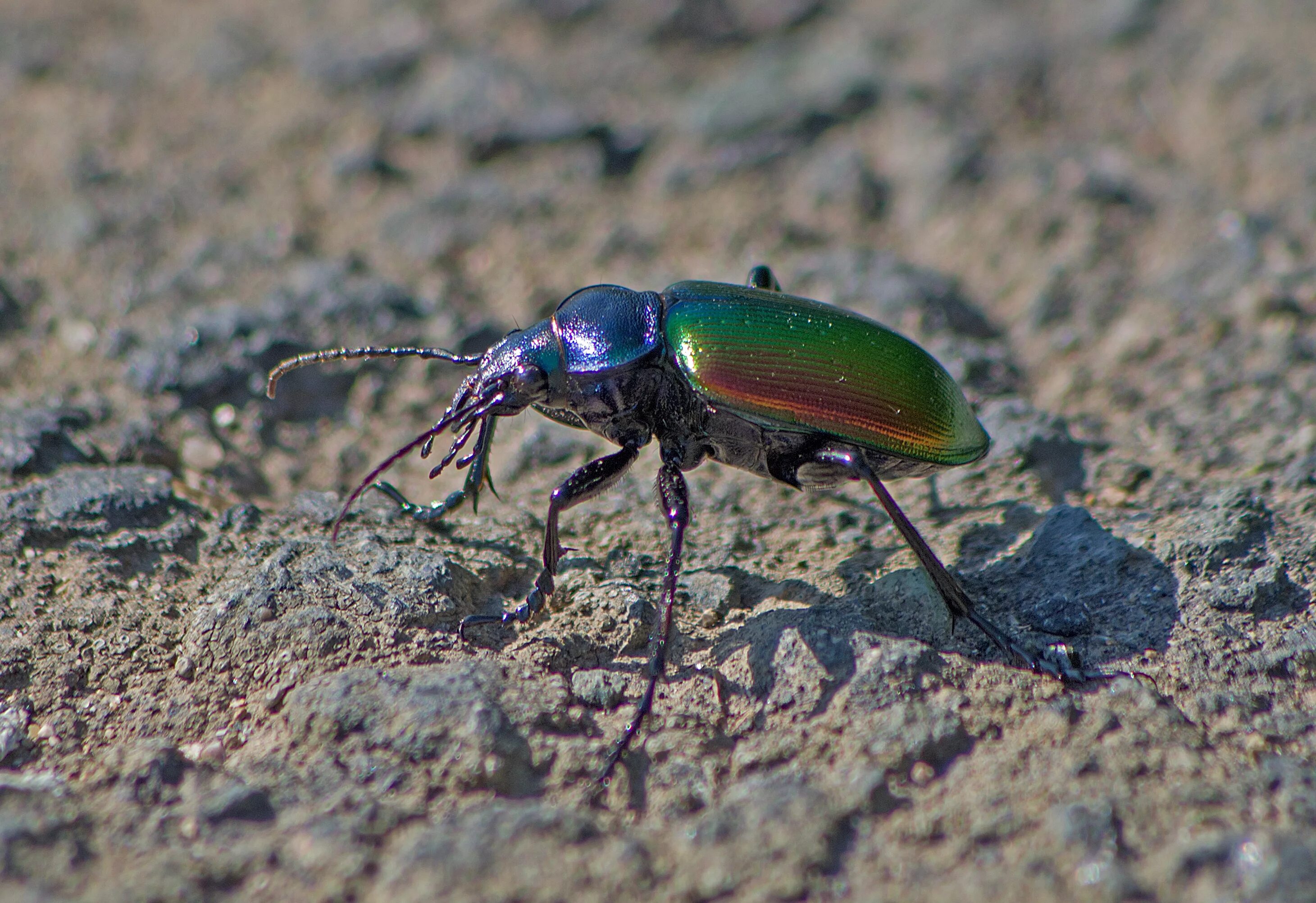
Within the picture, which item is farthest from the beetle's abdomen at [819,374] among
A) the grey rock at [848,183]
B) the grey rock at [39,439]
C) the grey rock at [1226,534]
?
the grey rock at [39,439]

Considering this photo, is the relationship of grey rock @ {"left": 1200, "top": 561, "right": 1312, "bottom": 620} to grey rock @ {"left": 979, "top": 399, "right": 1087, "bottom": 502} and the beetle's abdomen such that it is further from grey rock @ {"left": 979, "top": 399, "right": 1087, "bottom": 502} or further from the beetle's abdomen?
the beetle's abdomen

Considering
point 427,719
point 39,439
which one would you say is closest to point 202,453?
point 39,439

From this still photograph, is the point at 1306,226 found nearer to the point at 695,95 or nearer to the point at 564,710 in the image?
the point at 695,95

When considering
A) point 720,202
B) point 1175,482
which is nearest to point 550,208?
point 720,202

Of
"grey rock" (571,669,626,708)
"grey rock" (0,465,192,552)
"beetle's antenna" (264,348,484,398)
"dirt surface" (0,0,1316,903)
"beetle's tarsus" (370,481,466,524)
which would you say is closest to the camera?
"dirt surface" (0,0,1316,903)

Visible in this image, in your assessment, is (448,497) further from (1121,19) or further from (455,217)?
(1121,19)

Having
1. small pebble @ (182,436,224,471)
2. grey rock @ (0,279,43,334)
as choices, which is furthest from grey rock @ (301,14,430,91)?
small pebble @ (182,436,224,471)

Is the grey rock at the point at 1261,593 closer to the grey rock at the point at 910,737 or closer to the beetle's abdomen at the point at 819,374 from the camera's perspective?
the beetle's abdomen at the point at 819,374
